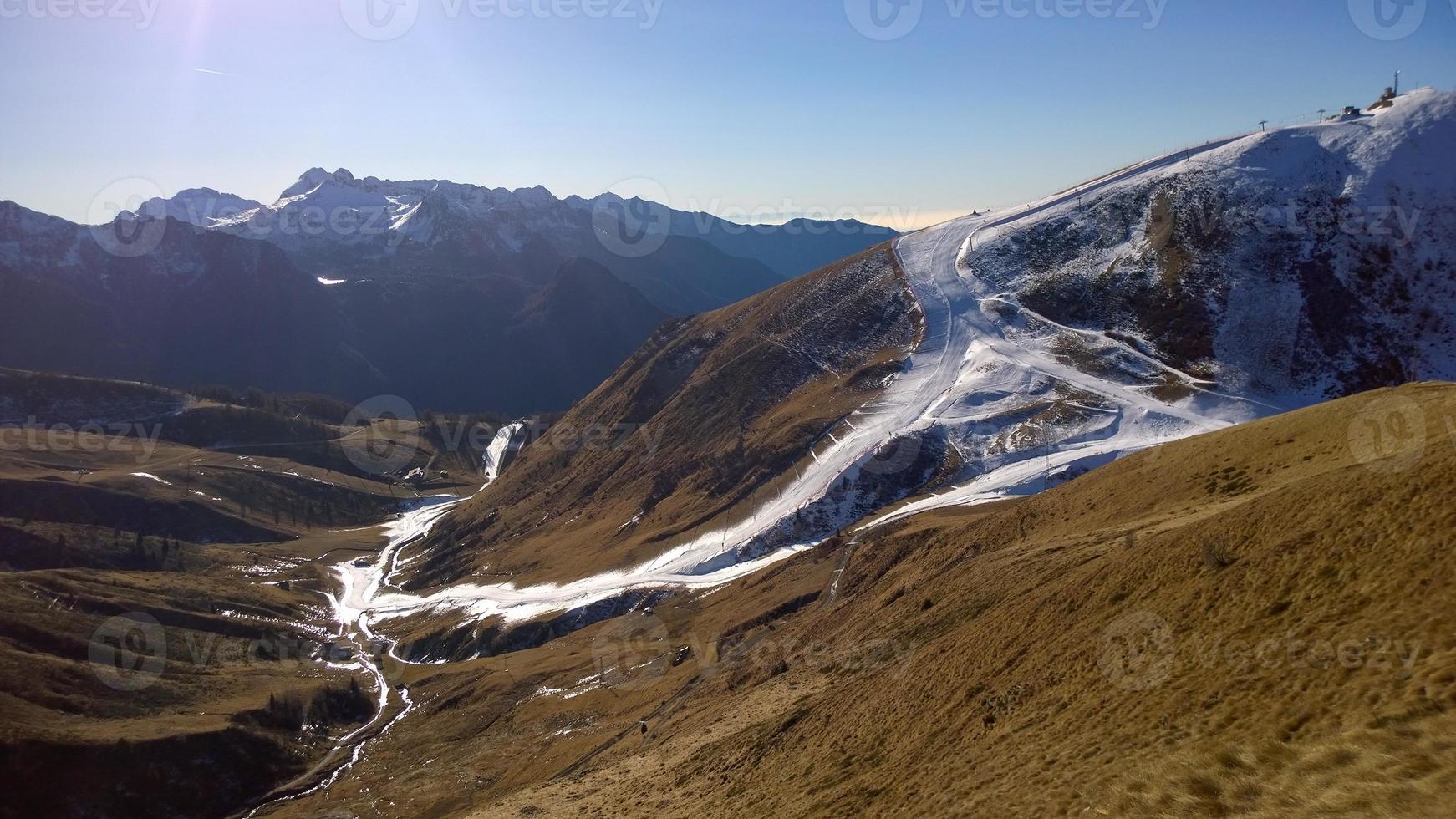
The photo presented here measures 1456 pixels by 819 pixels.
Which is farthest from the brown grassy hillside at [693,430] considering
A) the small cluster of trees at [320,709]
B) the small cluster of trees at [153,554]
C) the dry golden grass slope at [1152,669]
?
the dry golden grass slope at [1152,669]

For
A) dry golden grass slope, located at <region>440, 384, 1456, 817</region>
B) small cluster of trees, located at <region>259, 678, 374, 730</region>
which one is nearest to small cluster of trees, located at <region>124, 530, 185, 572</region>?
small cluster of trees, located at <region>259, 678, 374, 730</region>

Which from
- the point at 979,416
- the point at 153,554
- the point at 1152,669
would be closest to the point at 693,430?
the point at 979,416

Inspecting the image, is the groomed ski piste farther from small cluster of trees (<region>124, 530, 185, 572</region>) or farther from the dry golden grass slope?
the dry golden grass slope

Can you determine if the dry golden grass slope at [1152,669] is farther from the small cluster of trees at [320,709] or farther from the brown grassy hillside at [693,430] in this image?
the brown grassy hillside at [693,430]

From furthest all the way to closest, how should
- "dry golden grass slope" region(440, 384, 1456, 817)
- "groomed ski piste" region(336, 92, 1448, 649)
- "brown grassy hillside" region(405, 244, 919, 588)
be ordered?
"brown grassy hillside" region(405, 244, 919, 588) < "groomed ski piste" region(336, 92, 1448, 649) < "dry golden grass slope" region(440, 384, 1456, 817)

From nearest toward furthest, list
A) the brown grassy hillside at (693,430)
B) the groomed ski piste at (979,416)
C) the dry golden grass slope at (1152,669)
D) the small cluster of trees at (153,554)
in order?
the dry golden grass slope at (1152,669)
the groomed ski piste at (979,416)
the brown grassy hillside at (693,430)
the small cluster of trees at (153,554)

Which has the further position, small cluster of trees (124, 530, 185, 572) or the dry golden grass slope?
small cluster of trees (124, 530, 185, 572)

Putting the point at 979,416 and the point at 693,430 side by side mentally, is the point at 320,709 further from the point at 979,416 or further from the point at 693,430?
the point at 979,416

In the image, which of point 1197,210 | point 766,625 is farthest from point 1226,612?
point 1197,210
